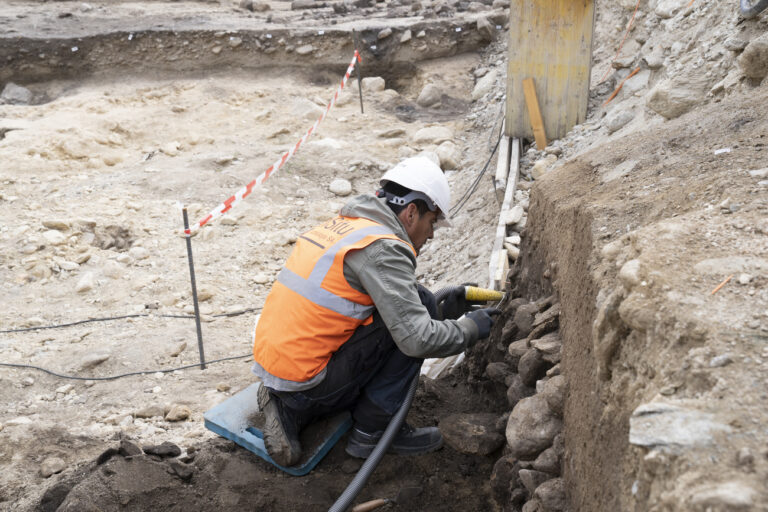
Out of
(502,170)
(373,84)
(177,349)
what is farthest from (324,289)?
(373,84)

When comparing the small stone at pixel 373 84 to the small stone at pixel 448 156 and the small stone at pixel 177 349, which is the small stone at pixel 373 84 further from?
the small stone at pixel 177 349

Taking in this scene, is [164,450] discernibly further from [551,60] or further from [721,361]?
[551,60]

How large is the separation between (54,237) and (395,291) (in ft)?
16.9

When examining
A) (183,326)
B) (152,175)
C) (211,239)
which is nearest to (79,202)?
(152,175)

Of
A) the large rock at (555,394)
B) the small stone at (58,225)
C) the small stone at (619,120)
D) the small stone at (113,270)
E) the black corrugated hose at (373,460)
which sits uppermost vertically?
the small stone at (619,120)

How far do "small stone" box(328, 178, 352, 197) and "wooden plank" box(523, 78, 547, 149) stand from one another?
234 cm

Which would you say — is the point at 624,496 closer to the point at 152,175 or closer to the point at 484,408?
the point at 484,408

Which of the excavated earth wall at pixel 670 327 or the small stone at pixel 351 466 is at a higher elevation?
the excavated earth wall at pixel 670 327

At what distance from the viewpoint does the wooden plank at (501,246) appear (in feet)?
13.8

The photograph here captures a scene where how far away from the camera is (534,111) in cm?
687

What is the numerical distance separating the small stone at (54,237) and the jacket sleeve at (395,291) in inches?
193

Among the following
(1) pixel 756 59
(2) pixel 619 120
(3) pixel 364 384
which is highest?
(1) pixel 756 59

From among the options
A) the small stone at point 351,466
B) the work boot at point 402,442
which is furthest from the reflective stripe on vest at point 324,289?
the small stone at point 351,466

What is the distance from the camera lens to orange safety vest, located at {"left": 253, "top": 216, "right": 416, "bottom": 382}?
2664mm
